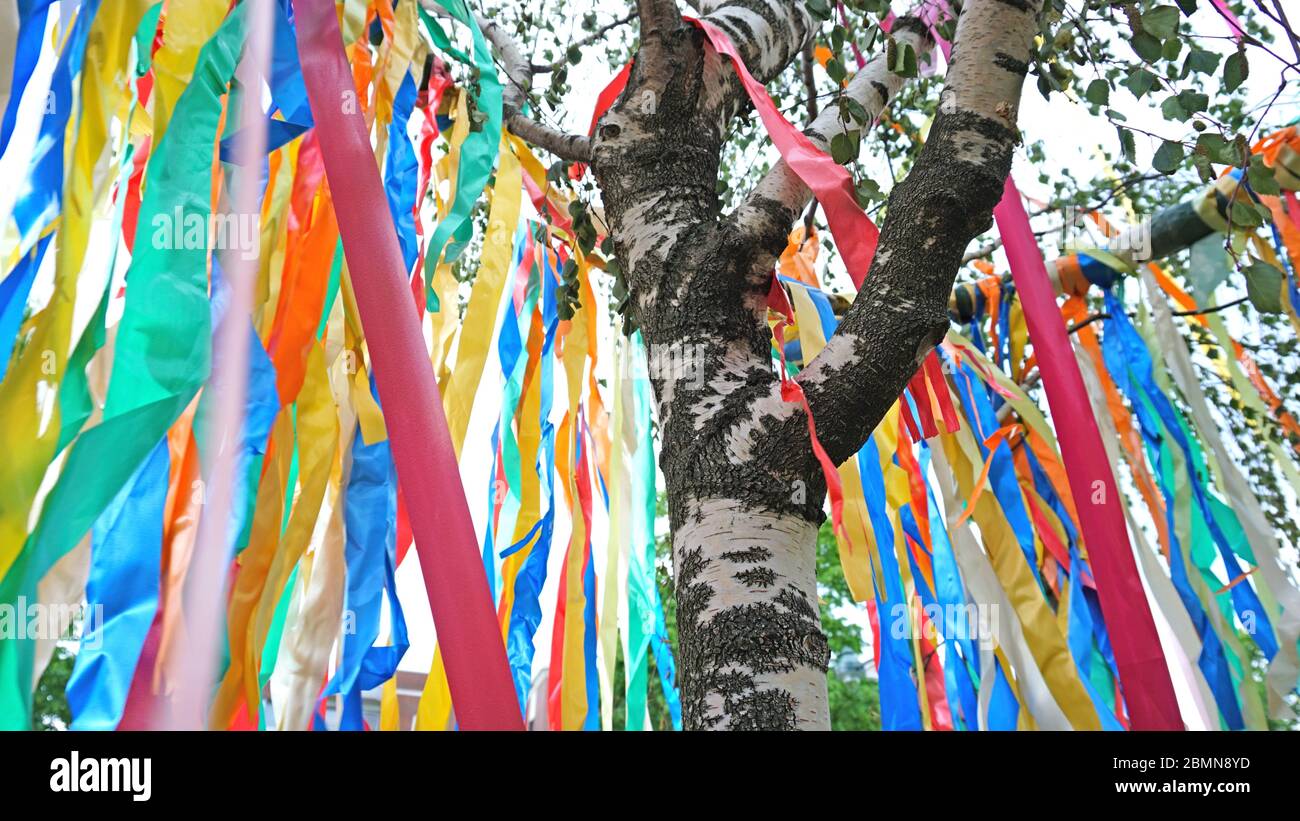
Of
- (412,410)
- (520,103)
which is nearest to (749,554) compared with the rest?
(412,410)

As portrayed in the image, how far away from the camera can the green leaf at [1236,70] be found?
4.65 feet

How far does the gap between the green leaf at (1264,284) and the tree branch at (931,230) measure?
1.32 feet

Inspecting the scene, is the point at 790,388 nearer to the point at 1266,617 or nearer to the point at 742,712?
the point at 742,712

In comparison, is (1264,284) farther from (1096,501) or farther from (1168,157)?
(1096,501)

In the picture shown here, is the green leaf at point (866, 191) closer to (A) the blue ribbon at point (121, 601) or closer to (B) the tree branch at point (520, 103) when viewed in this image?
(B) the tree branch at point (520, 103)

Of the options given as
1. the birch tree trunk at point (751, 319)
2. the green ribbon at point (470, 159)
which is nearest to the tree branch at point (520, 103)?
the green ribbon at point (470, 159)

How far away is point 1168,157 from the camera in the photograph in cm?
148

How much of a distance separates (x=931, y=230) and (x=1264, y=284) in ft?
1.68

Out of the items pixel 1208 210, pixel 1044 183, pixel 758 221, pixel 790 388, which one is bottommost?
pixel 790 388

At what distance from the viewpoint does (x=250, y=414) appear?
1610mm

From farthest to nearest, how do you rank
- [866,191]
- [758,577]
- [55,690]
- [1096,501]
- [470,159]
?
[55,690] < [470,159] < [1096,501] < [866,191] < [758,577]

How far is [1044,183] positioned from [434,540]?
3.69 m

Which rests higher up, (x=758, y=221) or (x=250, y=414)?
(x=758, y=221)
